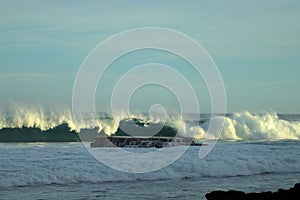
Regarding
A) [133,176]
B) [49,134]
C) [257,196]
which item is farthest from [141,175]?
[49,134]

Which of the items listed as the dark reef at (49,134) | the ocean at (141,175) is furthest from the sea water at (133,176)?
the dark reef at (49,134)

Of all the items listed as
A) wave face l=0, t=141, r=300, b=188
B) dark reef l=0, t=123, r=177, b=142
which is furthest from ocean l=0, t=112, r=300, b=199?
dark reef l=0, t=123, r=177, b=142

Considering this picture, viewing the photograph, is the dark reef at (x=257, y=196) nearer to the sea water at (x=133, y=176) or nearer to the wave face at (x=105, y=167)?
the sea water at (x=133, y=176)

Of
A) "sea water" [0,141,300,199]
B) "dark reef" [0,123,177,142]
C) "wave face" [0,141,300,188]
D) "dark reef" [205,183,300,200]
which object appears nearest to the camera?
"dark reef" [205,183,300,200]

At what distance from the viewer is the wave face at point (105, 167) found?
2105cm

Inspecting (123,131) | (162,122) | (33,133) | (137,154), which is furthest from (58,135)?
(137,154)

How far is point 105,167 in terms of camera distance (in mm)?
24125

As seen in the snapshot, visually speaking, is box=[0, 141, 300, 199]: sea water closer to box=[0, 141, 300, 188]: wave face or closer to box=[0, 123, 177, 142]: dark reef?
box=[0, 141, 300, 188]: wave face

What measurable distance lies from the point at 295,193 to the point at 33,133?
30.6 metres

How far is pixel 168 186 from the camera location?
784 inches

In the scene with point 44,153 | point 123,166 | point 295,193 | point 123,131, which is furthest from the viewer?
point 123,131

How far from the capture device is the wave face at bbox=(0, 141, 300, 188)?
21047 millimetres

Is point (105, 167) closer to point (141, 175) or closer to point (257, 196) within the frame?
point (141, 175)

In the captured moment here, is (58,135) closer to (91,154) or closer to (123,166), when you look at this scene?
(91,154)
